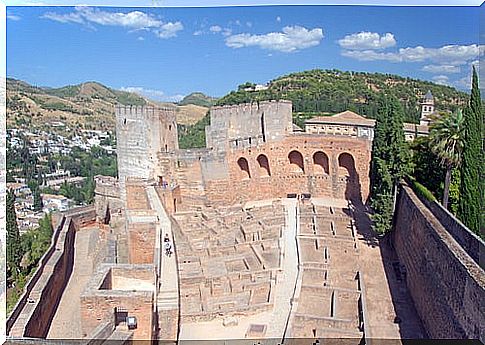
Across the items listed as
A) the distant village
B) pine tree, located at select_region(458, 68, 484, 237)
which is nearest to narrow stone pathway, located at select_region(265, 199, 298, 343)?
pine tree, located at select_region(458, 68, 484, 237)

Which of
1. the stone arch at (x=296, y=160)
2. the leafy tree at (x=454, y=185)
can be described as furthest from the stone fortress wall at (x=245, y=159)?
the leafy tree at (x=454, y=185)

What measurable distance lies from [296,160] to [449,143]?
3359mm

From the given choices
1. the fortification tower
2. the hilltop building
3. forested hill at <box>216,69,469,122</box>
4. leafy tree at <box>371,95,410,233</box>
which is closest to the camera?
the hilltop building

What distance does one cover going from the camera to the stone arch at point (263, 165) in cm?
905

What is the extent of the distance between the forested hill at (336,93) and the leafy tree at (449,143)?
366 centimetres

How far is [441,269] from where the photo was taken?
13.3ft

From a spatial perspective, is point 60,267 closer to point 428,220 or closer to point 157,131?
point 157,131

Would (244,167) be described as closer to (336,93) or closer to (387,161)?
(387,161)

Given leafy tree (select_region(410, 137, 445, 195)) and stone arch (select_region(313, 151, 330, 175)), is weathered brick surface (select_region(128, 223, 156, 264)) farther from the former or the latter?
stone arch (select_region(313, 151, 330, 175))

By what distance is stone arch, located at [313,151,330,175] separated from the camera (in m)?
8.98

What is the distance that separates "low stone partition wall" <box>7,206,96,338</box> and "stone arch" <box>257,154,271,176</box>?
10.8 feet

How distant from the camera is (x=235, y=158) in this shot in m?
8.68

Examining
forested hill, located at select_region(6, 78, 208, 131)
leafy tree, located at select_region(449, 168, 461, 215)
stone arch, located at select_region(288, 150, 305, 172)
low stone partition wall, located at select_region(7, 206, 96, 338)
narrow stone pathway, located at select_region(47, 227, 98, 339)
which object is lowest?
narrow stone pathway, located at select_region(47, 227, 98, 339)

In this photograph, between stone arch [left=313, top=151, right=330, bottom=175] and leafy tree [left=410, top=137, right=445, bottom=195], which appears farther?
stone arch [left=313, top=151, right=330, bottom=175]
